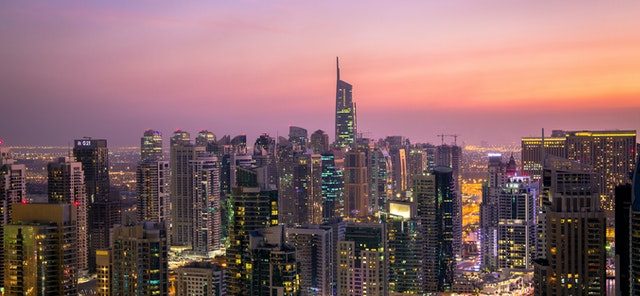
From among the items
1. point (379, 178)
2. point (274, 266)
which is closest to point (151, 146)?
point (379, 178)

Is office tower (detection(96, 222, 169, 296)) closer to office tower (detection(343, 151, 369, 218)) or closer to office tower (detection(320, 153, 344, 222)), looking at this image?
office tower (detection(320, 153, 344, 222))

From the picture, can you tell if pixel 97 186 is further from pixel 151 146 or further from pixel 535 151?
pixel 535 151

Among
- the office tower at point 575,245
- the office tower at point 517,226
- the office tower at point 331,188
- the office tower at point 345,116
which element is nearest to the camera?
the office tower at point 575,245

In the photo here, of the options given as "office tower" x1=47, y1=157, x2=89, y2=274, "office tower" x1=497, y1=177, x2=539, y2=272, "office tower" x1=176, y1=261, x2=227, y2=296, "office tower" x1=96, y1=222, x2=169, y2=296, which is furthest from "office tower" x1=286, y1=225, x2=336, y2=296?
"office tower" x1=497, y1=177, x2=539, y2=272

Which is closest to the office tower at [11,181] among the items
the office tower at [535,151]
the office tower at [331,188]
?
the office tower at [331,188]

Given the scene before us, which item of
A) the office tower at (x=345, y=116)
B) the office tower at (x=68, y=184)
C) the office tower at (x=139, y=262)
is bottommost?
the office tower at (x=139, y=262)

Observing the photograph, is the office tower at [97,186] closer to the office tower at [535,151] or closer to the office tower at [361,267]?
the office tower at [361,267]
